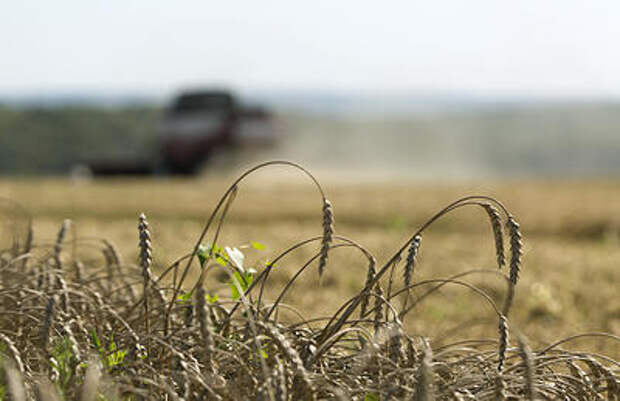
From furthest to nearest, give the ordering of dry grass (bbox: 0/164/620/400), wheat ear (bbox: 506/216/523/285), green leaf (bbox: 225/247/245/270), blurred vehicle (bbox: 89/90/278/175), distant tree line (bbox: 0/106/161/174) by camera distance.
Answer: distant tree line (bbox: 0/106/161/174)
blurred vehicle (bbox: 89/90/278/175)
green leaf (bbox: 225/247/245/270)
dry grass (bbox: 0/164/620/400)
wheat ear (bbox: 506/216/523/285)

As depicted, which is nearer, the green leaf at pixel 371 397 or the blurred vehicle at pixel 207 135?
the green leaf at pixel 371 397

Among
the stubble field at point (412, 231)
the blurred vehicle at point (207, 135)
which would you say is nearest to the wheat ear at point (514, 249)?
the stubble field at point (412, 231)

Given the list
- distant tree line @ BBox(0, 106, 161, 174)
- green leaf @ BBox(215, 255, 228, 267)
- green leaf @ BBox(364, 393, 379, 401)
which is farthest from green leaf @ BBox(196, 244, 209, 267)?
distant tree line @ BBox(0, 106, 161, 174)

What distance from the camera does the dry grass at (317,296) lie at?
212cm

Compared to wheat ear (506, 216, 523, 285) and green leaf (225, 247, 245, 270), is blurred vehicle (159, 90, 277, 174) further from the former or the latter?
wheat ear (506, 216, 523, 285)

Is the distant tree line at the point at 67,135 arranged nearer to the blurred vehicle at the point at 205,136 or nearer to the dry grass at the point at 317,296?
the blurred vehicle at the point at 205,136

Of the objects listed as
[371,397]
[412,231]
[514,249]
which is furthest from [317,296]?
[412,231]

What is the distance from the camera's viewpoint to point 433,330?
4.96 metres

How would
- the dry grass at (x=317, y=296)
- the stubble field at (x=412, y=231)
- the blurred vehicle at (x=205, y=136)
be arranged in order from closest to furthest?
1. the dry grass at (x=317, y=296)
2. the stubble field at (x=412, y=231)
3. the blurred vehicle at (x=205, y=136)

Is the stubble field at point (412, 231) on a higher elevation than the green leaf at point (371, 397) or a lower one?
lower

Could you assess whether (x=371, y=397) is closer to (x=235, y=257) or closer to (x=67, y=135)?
(x=235, y=257)

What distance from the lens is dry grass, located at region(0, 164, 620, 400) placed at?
212cm

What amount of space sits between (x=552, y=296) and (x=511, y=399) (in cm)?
366

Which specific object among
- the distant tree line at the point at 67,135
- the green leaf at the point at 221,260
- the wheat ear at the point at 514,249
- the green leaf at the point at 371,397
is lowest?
the distant tree line at the point at 67,135
